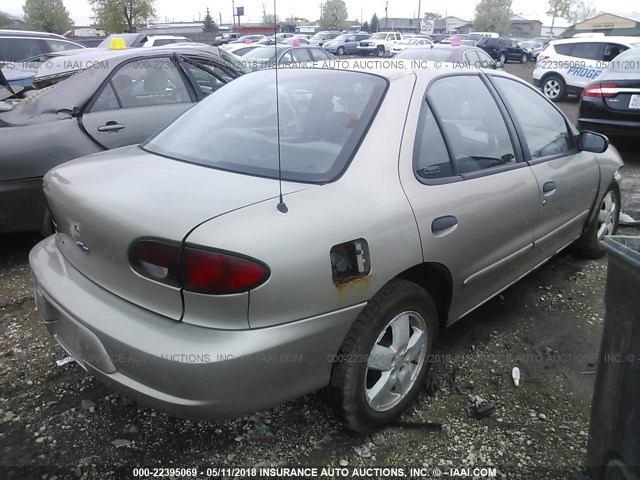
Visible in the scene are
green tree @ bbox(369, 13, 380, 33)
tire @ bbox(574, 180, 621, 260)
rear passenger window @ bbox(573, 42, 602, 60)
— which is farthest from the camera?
green tree @ bbox(369, 13, 380, 33)

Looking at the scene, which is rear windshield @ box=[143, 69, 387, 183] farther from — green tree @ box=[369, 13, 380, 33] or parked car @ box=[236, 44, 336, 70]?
→ green tree @ box=[369, 13, 380, 33]

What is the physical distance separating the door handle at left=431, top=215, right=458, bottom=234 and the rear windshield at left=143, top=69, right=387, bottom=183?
478 millimetres

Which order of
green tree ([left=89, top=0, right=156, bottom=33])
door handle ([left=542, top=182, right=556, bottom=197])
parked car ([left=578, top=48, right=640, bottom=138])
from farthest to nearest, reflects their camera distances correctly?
green tree ([left=89, top=0, right=156, bottom=33]), parked car ([left=578, top=48, right=640, bottom=138]), door handle ([left=542, top=182, right=556, bottom=197])

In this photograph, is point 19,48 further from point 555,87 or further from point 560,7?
point 560,7

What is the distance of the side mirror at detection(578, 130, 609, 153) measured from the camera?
3.44 meters

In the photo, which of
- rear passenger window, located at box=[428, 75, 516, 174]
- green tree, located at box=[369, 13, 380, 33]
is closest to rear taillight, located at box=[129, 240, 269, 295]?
rear passenger window, located at box=[428, 75, 516, 174]

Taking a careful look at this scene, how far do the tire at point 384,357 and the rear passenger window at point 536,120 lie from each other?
1386mm

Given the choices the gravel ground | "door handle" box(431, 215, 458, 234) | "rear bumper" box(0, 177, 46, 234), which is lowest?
the gravel ground

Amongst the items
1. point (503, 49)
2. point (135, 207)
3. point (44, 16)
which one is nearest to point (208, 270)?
point (135, 207)

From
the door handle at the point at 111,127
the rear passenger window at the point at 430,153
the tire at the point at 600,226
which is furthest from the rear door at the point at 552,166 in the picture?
the door handle at the point at 111,127

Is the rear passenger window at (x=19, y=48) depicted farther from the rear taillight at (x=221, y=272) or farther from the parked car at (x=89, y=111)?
the rear taillight at (x=221, y=272)

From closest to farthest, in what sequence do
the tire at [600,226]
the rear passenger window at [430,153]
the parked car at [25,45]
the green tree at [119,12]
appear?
the rear passenger window at [430,153] → the tire at [600,226] → the parked car at [25,45] → the green tree at [119,12]

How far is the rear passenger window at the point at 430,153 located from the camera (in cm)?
234

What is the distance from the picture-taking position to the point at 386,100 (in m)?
2.38
